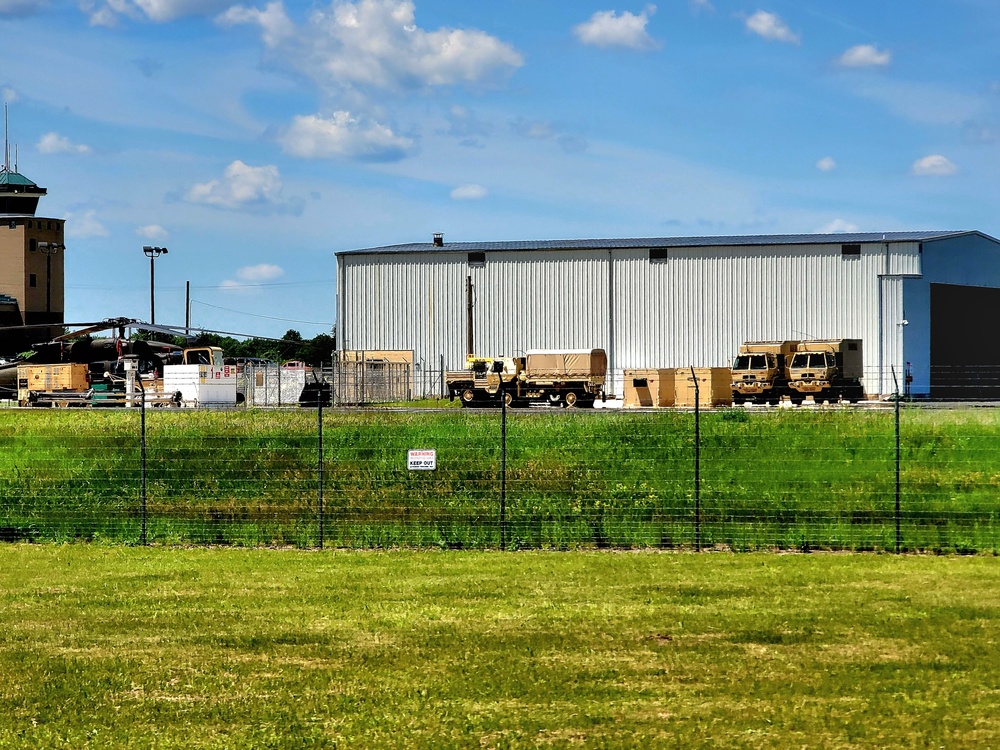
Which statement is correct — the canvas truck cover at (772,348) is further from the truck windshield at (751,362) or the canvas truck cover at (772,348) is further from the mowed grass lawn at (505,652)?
the mowed grass lawn at (505,652)

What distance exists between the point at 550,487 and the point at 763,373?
116 ft

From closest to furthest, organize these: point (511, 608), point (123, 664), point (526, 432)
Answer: point (123, 664) → point (511, 608) → point (526, 432)

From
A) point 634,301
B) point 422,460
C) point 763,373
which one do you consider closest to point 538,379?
point 763,373

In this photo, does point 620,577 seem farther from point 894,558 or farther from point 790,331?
point 790,331

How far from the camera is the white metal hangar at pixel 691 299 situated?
6200 centimetres

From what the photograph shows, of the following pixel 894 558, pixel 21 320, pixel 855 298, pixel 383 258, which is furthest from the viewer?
pixel 21 320

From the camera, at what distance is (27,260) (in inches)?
5064

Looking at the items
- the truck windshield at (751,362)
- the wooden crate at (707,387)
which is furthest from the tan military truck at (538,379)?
the truck windshield at (751,362)

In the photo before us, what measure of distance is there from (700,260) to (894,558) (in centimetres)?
4954

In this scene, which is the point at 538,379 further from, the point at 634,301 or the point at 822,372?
the point at 822,372

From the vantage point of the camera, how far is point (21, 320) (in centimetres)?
12581

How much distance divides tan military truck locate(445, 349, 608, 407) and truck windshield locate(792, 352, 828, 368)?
8.28 metres

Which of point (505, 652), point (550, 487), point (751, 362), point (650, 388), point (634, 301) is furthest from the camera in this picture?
point (634, 301)

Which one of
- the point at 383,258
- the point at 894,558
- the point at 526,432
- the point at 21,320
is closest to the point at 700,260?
the point at 383,258
